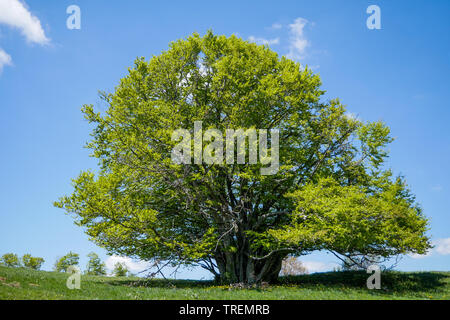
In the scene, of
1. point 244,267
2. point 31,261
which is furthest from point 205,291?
point 31,261

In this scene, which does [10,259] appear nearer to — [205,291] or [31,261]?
[31,261]

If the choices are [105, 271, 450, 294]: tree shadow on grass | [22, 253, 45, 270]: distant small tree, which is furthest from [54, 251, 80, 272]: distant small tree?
[105, 271, 450, 294]: tree shadow on grass

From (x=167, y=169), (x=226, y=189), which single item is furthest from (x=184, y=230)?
(x=167, y=169)

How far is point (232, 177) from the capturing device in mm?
20094

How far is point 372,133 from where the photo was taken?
20.2m

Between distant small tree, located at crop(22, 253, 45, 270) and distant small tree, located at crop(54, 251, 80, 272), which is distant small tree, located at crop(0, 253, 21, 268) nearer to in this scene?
distant small tree, located at crop(22, 253, 45, 270)

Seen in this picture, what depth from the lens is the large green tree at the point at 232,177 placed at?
55.7ft

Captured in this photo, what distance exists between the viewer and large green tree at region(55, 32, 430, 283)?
17.0 m

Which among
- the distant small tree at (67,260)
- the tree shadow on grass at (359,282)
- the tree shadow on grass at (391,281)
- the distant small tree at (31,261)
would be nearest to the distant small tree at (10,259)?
the distant small tree at (31,261)

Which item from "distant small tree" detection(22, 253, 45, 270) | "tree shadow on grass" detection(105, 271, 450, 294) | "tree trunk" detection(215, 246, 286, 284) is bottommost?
"distant small tree" detection(22, 253, 45, 270)
